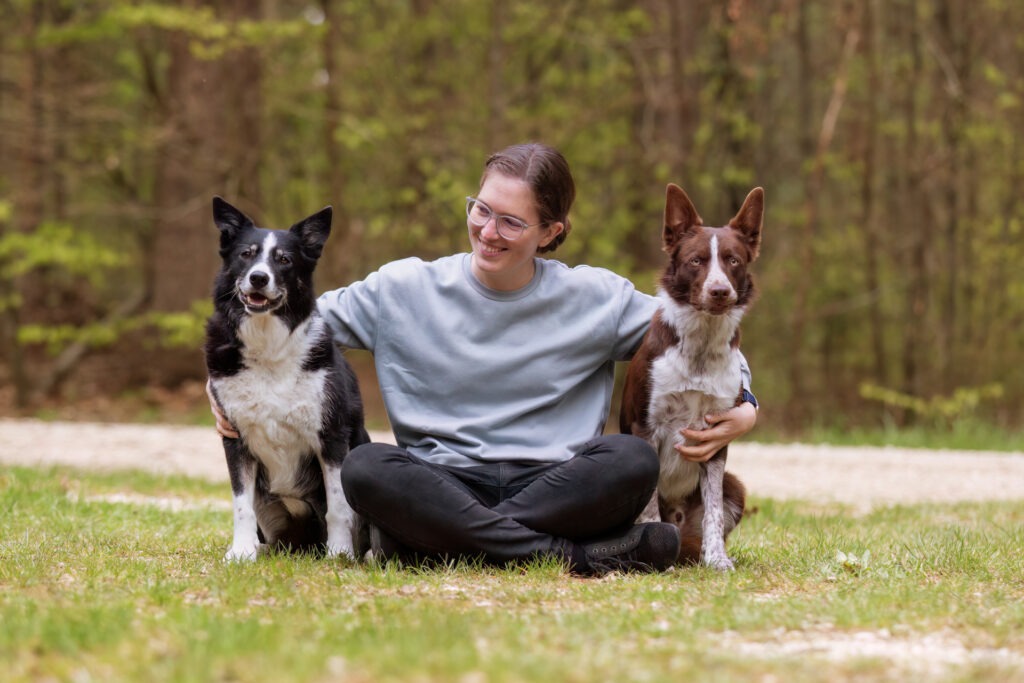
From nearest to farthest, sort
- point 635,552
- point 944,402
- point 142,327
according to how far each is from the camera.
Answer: point 635,552 < point 944,402 < point 142,327

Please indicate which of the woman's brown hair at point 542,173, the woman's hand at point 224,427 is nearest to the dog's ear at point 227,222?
the woman's hand at point 224,427

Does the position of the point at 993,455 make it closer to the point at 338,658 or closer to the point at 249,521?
the point at 249,521

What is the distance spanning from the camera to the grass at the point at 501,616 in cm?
294

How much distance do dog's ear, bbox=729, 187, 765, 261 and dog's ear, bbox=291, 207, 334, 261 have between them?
1.72m

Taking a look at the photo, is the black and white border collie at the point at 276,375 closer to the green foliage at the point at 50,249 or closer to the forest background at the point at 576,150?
the forest background at the point at 576,150

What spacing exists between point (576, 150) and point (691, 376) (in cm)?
1101

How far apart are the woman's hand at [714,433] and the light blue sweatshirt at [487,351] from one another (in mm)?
443

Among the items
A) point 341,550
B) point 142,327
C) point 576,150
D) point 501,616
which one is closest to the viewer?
point 501,616

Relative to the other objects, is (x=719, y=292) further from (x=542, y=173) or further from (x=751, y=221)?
(x=542, y=173)

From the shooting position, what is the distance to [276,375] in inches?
183

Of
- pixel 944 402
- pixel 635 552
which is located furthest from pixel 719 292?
pixel 944 402

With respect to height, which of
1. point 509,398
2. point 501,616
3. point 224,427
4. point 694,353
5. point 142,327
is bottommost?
point 142,327

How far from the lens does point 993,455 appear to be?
1098 centimetres

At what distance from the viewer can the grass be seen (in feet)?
9.63
